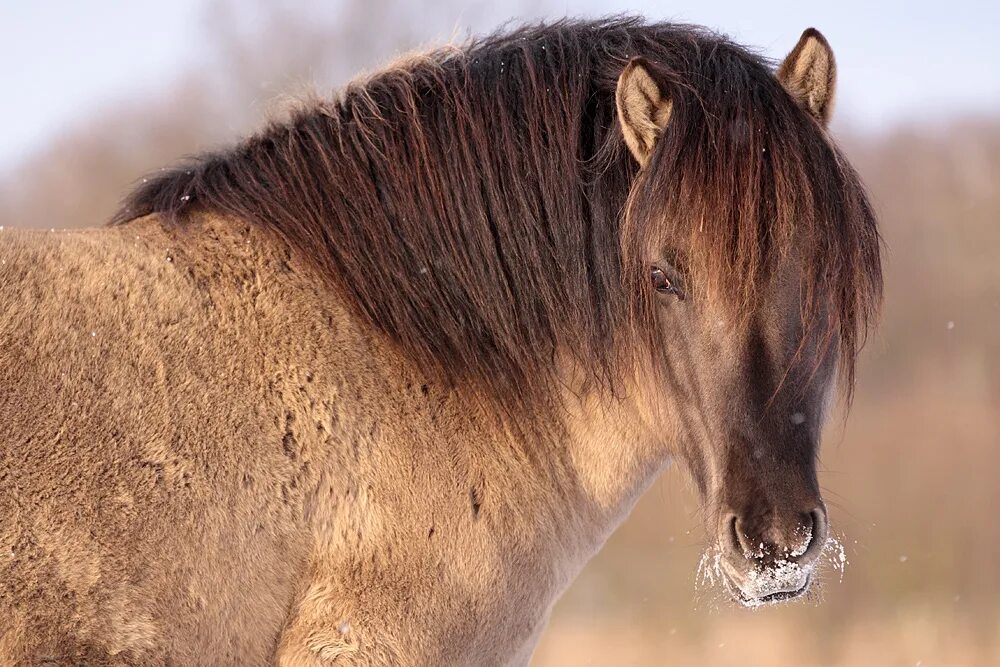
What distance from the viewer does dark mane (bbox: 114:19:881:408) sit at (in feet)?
9.23

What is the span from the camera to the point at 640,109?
2.91 metres

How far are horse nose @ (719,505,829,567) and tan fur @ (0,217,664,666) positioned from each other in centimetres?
66

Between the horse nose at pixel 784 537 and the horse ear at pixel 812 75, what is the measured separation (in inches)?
50.7

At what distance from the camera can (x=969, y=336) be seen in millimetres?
18406

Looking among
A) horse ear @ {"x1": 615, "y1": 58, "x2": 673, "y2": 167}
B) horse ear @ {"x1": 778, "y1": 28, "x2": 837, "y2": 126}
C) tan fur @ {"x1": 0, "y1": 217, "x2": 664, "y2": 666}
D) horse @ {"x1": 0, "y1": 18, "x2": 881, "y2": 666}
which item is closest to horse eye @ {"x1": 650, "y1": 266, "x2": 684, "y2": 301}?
horse @ {"x1": 0, "y1": 18, "x2": 881, "y2": 666}

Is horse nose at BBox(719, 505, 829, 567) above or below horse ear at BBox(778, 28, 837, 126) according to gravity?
below

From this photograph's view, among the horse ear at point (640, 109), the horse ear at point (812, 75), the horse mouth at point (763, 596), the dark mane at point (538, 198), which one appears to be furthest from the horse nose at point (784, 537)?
the horse ear at point (812, 75)

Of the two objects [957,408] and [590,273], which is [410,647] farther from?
[957,408]

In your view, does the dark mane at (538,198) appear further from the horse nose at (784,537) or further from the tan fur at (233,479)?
the horse nose at (784,537)

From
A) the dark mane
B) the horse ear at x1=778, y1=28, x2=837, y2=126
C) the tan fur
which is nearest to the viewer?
the tan fur

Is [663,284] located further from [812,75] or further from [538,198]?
[812,75]

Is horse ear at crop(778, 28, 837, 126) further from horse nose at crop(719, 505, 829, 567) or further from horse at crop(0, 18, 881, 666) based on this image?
horse nose at crop(719, 505, 829, 567)

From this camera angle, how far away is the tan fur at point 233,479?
2.50 metres

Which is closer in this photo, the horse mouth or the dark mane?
the horse mouth
